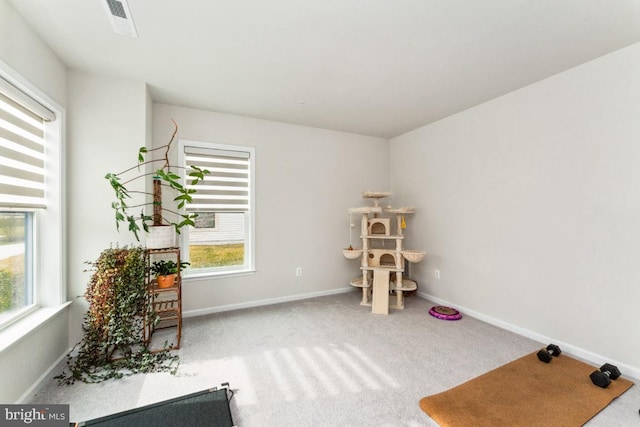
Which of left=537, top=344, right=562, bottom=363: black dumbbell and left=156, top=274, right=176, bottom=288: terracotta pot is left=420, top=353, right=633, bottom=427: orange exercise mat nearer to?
left=537, top=344, right=562, bottom=363: black dumbbell

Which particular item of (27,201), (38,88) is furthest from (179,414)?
(38,88)

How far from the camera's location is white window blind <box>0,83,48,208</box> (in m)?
1.68

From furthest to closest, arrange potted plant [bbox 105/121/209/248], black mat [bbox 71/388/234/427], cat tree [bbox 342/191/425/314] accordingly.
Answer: cat tree [bbox 342/191/425/314] → potted plant [bbox 105/121/209/248] → black mat [bbox 71/388/234/427]

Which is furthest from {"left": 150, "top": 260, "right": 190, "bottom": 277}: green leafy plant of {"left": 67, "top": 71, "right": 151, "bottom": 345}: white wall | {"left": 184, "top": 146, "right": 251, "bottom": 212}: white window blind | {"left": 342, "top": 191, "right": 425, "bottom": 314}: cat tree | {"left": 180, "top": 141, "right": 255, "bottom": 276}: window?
{"left": 342, "top": 191, "right": 425, "bottom": 314}: cat tree

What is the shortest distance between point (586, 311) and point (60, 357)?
447cm

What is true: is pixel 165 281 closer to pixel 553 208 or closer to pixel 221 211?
pixel 221 211

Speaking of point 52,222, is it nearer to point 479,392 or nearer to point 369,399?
point 369,399

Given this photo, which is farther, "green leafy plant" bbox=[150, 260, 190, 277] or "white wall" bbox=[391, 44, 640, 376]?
"green leafy plant" bbox=[150, 260, 190, 277]

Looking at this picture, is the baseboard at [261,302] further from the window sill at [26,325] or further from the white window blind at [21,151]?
the white window blind at [21,151]

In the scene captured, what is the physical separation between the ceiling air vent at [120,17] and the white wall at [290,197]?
1300mm

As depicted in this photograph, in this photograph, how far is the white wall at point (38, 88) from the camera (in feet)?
5.22

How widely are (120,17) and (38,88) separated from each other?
84 cm

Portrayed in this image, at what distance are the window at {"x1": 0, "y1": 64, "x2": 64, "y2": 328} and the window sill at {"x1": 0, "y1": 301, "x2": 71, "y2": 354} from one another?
0.05 metres

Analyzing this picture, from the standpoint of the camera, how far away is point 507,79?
2.54 metres
